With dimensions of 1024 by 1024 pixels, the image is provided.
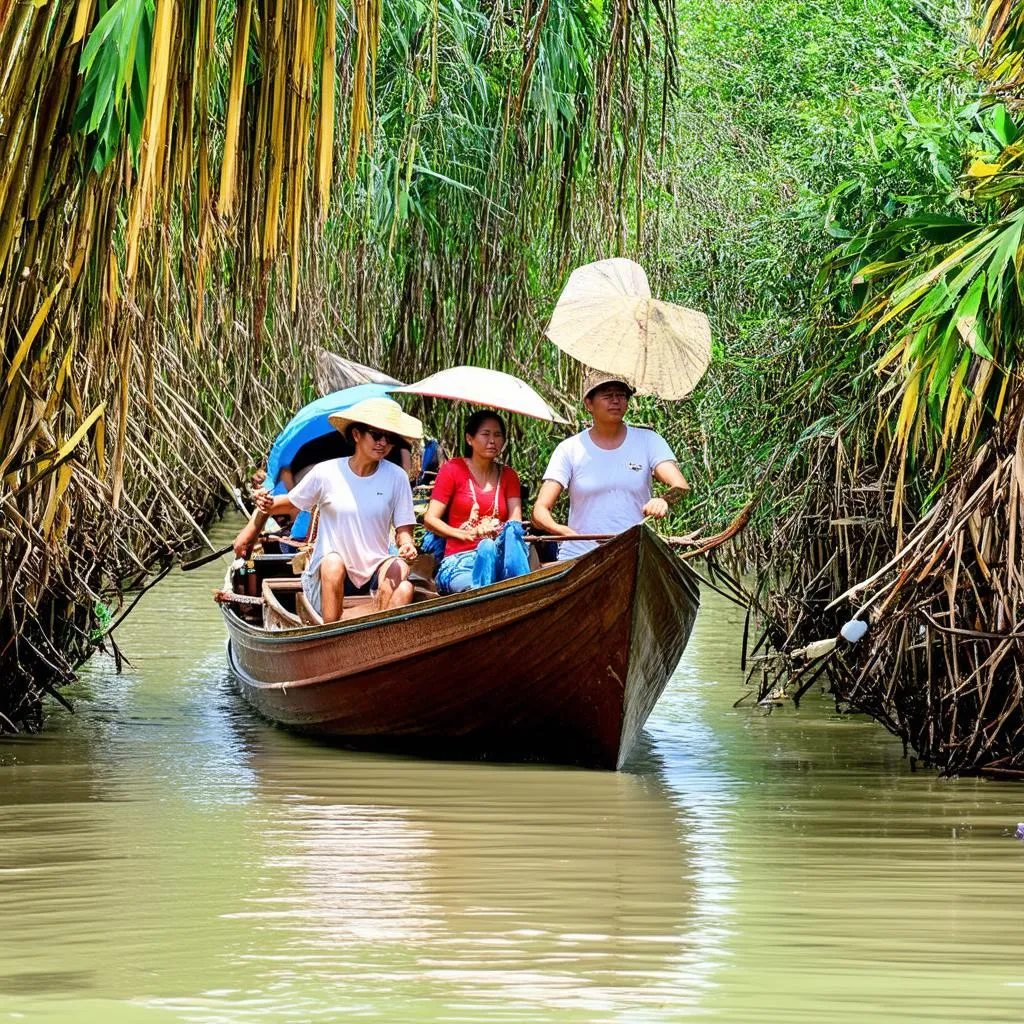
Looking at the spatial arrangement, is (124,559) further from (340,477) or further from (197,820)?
(197,820)

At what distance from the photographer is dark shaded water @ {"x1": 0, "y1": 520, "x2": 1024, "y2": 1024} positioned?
4141mm

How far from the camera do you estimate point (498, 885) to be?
17.5 feet

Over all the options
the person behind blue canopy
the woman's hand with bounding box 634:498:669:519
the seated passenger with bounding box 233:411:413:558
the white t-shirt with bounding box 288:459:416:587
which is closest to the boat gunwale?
the white t-shirt with bounding box 288:459:416:587

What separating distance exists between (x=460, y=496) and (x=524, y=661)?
47.5 inches

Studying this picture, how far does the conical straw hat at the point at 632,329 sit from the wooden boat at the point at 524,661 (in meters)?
1.07

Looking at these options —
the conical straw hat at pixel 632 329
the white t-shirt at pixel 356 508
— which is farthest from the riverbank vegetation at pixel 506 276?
the white t-shirt at pixel 356 508

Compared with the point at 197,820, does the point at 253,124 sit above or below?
above

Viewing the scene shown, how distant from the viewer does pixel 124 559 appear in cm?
1277

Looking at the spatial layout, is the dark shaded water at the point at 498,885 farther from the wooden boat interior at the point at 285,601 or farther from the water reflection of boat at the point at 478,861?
the wooden boat interior at the point at 285,601

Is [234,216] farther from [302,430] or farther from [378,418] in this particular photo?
[302,430]

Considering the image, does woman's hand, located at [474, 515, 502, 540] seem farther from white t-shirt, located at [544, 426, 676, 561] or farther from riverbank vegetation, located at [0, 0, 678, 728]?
riverbank vegetation, located at [0, 0, 678, 728]

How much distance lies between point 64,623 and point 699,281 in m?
7.28

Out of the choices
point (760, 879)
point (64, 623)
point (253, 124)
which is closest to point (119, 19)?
point (253, 124)

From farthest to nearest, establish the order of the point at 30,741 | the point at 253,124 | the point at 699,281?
the point at 699,281, the point at 30,741, the point at 253,124
